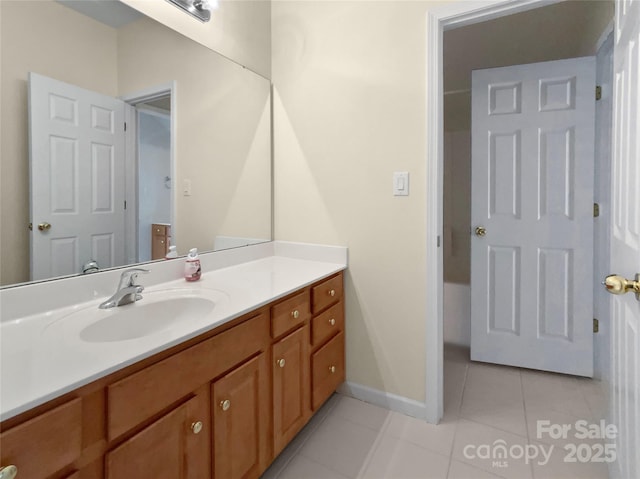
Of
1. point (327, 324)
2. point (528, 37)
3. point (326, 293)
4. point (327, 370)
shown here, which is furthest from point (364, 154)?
point (528, 37)

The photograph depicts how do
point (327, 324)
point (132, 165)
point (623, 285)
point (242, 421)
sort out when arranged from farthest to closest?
point (327, 324)
point (132, 165)
point (242, 421)
point (623, 285)

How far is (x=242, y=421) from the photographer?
1130 mm

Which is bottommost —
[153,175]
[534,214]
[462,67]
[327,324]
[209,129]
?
[327,324]

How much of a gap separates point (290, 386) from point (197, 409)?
51 centimetres

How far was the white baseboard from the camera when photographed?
5.66ft

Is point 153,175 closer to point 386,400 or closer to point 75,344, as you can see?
point 75,344

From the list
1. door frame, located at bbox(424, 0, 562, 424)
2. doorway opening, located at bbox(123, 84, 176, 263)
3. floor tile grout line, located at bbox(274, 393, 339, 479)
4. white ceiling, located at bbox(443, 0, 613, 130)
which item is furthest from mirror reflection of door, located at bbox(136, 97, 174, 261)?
white ceiling, located at bbox(443, 0, 613, 130)

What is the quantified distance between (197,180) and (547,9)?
218 centimetres

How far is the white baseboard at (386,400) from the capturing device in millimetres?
1726

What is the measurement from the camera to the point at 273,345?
50.8 inches

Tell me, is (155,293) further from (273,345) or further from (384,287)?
(384,287)

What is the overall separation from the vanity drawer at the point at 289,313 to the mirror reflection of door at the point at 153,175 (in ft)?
1.89

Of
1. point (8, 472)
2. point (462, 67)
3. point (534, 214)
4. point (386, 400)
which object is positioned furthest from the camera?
point (462, 67)

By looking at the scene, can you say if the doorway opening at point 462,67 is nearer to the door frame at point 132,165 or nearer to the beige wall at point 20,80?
the door frame at point 132,165
